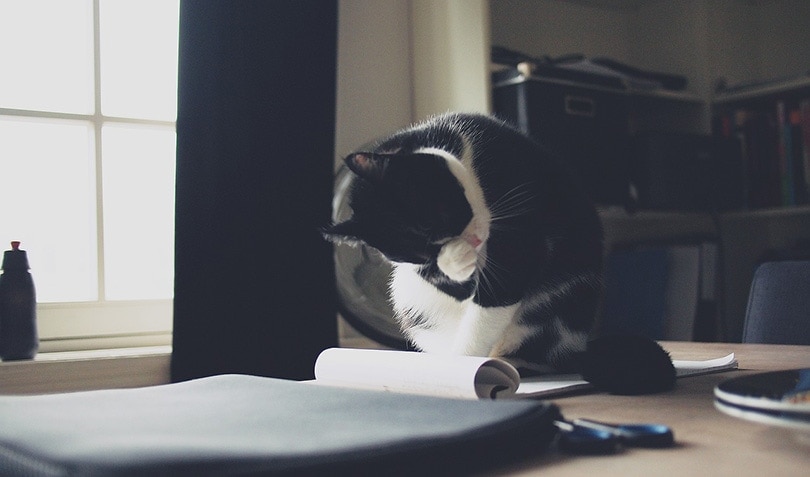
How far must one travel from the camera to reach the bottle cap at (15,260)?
1.44 metres

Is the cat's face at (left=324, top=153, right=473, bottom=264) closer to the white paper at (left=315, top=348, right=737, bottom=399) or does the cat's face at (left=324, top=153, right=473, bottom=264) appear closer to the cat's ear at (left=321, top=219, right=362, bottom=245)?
the cat's ear at (left=321, top=219, right=362, bottom=245)

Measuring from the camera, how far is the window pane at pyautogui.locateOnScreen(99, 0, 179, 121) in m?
1.84

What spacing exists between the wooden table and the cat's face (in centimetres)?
24

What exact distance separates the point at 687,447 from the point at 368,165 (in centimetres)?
50

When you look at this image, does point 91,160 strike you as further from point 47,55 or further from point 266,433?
point 266,433

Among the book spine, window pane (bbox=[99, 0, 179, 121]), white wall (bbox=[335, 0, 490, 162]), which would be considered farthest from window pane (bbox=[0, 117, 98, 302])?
the book spine

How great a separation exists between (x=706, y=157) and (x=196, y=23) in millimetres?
1481

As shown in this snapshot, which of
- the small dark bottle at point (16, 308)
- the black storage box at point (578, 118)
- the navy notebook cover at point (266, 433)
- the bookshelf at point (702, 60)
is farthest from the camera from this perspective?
the bookshelf at point (702, 60)

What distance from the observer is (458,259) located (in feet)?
2.53

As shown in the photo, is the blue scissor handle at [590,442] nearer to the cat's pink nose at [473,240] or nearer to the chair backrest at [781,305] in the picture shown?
the cat's pink nose at [473,240]

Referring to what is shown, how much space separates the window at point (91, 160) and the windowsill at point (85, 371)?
16cm

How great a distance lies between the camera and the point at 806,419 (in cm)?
38

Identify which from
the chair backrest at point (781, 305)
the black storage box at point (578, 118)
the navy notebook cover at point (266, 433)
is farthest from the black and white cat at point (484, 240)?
the black storage box at point (578, 118)

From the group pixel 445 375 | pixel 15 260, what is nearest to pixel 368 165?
pixel 445 375
